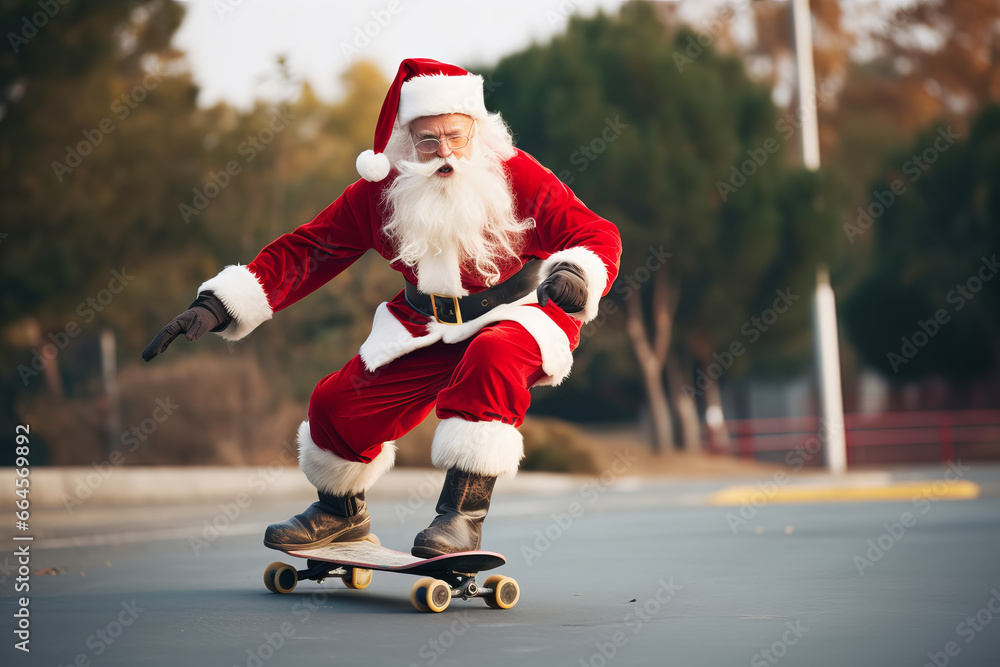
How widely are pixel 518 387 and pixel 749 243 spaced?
17816 millimetres

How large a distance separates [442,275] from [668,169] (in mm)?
17199

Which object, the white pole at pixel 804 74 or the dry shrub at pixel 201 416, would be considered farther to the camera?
the white pole at pixel 804 74

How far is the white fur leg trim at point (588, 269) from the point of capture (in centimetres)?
425

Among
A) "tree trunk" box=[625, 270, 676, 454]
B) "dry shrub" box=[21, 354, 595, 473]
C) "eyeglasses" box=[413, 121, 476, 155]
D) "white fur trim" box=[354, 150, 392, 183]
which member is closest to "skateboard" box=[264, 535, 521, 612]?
"white fur trim" box=[354, 150, 392, 183]

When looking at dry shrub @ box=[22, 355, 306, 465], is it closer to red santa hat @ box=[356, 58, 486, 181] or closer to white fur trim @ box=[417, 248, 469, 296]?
red santa hat @ box=[356, 58, 486, 181]

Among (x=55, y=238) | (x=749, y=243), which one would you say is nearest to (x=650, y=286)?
(x=749, y=243)

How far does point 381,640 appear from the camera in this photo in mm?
3529

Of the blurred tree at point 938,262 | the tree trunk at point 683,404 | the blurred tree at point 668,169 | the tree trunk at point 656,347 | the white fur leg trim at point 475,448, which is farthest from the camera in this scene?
the tree trunk at point 683,404

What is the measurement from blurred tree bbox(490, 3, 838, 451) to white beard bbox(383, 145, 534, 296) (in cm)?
1610

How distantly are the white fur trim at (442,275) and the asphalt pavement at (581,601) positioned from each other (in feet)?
3.77

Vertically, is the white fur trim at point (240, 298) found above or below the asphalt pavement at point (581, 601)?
above

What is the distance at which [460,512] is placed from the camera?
4125 millimetres

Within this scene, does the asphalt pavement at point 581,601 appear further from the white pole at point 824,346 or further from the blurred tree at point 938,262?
the blurred tree at point 938,262

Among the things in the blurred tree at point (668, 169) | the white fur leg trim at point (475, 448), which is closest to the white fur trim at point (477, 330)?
the white fur leg trim at point (475, 448)
